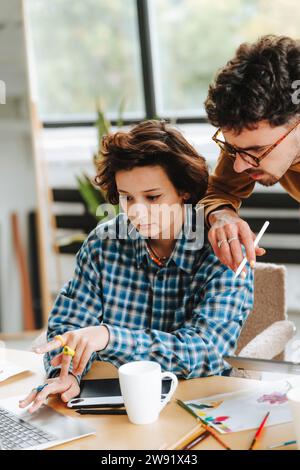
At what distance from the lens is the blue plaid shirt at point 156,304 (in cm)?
137

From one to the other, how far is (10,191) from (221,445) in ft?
8.92

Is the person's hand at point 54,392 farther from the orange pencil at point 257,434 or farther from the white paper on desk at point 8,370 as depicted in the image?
the orange pencil at point 257,434

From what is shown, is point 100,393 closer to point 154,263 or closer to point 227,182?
point 154,263

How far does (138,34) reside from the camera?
386 cm

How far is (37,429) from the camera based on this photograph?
3.70 feet

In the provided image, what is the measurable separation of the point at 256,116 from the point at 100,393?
669mm

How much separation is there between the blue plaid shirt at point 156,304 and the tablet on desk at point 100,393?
0.22ft

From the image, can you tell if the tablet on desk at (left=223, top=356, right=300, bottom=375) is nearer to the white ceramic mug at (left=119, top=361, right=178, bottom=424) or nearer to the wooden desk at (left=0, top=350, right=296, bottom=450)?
the wooden desk at (left=0, top=350, right=296, bottom=450)

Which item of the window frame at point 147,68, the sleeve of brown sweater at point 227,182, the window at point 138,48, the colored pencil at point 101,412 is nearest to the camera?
the colored pencil at point 101,412

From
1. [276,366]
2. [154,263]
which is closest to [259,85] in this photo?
[154,263]

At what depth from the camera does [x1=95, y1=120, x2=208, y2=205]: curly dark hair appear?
62.5 inches

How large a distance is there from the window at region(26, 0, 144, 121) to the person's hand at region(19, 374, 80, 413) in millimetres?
2903

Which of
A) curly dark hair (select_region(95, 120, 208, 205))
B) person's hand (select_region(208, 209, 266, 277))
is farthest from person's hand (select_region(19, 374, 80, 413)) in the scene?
curly dark hair (select_region(95, 120, 208, 205))

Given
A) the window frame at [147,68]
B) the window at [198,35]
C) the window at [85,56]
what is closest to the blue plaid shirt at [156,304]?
the window at [198,35]
